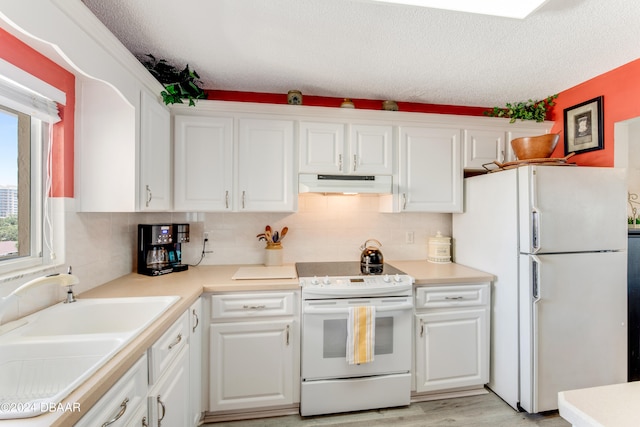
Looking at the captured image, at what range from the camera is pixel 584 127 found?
228 cm

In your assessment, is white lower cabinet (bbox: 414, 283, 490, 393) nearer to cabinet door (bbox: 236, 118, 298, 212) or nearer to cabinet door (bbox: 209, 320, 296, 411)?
cabinet door (bbox: 209, 320, 296, 411)

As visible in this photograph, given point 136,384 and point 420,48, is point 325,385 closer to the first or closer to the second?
point 136,384

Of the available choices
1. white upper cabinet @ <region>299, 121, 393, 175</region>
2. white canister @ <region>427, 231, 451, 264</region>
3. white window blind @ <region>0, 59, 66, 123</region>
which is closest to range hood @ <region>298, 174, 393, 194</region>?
white upper cabinet @ <region>299, 121, 393, 175</region>

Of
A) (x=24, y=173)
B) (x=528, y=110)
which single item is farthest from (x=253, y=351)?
(x=528, y=110)

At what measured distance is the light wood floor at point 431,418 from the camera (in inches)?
71.7

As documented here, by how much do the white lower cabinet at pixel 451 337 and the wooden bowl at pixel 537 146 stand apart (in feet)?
3.33

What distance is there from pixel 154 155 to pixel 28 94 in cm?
61

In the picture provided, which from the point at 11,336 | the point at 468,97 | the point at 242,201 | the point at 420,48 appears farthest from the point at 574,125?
the point at 11,336

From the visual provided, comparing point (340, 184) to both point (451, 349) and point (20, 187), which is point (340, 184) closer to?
point (451, 349)

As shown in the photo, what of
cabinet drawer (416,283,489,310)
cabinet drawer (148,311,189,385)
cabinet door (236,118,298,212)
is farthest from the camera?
cabinet door (236,118,298,212)

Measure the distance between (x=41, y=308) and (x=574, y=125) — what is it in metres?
3.74

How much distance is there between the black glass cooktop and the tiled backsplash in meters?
0.10

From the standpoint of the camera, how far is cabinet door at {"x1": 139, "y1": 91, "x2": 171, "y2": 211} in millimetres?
1675

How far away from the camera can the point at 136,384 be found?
102cm
